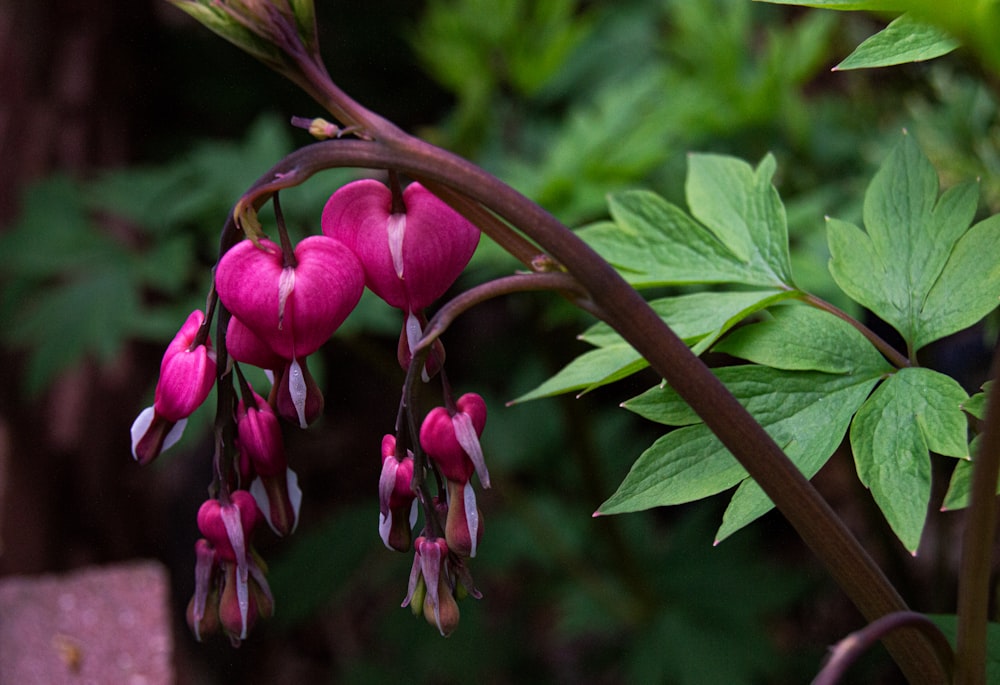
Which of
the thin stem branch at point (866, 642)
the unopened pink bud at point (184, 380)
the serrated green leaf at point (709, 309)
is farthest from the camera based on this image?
the serrated green leaf at point (709, 309)

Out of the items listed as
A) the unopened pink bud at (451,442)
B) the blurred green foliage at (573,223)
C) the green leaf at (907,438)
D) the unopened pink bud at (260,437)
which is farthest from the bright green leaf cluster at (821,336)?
the blurred green foliage at (573,223)

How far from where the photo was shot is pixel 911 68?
175 centimetres

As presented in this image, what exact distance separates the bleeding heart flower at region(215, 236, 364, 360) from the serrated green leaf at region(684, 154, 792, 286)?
0.34 metres

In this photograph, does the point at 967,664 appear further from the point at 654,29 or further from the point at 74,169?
the point at 74,169

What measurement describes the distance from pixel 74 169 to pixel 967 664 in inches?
89.1

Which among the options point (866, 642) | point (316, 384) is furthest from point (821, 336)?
point (316, 384)

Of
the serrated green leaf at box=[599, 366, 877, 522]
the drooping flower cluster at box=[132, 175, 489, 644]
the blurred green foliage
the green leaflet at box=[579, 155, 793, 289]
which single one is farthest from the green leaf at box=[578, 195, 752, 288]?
the blurred green foliage

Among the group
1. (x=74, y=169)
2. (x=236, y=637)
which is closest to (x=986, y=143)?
(x=236, y=637)

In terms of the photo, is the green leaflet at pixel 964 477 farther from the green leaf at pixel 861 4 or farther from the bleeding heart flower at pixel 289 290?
the bleeding heart flower at pixel 289 290

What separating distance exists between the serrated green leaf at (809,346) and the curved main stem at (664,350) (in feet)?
0.36

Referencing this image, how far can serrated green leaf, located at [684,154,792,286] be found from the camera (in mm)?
718

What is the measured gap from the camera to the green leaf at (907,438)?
0.56 m

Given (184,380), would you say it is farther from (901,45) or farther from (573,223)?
(573,223)

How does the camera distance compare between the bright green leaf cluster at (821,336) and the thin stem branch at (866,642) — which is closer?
the thin stem branch at (866,642)
